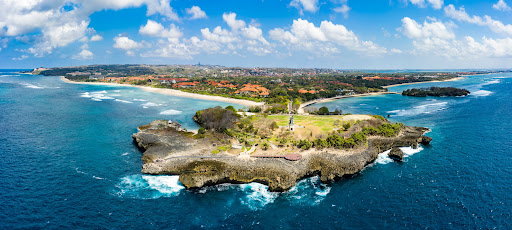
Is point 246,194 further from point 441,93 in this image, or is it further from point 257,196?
point 441,93

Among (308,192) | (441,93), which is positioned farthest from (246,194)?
(441,93)

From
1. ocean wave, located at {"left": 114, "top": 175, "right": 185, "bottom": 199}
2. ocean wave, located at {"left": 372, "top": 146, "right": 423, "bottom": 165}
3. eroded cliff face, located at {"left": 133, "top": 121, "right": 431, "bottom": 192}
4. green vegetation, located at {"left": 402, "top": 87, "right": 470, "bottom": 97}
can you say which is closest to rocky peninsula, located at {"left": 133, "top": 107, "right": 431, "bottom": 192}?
eroded cliff face, located at {"left": 133, "top": 121, "right": 431, "bottom": 192}

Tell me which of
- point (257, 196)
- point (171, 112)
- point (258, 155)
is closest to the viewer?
point (257, 196)

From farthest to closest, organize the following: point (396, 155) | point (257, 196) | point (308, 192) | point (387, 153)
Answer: point (387, 153), point (396, 155), point (308, 192), point (257, 196)

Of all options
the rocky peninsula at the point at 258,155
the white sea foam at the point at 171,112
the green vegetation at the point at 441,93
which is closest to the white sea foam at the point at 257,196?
the rocky peninsula at the point at 258,155

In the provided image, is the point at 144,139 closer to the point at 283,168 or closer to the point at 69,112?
the point at 283,168

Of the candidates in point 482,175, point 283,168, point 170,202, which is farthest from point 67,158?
point 482,175

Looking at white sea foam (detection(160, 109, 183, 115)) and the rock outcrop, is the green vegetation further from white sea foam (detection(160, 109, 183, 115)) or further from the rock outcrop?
white sea foam (detection(160, 109, 183, 115))
